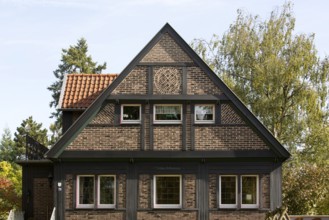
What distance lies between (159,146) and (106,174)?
93.4 inches

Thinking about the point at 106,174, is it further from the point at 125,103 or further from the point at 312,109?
the point at 312,109

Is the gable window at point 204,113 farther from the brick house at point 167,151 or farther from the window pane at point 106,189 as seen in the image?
the window pane at point 106,189

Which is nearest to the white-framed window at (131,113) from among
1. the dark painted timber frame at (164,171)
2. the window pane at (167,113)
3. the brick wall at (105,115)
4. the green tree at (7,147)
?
the brick wall at (105,115)

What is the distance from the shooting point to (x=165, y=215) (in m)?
27.1

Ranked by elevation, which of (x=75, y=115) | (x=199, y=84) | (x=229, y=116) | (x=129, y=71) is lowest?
(x=229, y=116)

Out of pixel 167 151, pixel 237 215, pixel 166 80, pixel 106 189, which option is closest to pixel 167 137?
pixel 167 151

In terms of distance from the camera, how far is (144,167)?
27359mm

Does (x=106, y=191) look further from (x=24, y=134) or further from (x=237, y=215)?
(x=24, y=134)

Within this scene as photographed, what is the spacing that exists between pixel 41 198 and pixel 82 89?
5098 millimetres

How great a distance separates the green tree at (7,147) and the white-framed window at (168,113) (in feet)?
186

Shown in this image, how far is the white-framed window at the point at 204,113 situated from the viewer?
27.6 metres

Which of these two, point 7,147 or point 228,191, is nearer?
point 228,191

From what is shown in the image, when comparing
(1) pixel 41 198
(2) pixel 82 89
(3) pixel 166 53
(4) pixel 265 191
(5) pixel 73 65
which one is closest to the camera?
(4) pixel 265 191

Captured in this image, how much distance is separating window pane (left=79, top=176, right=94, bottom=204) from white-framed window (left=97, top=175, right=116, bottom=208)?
289 millimetres
